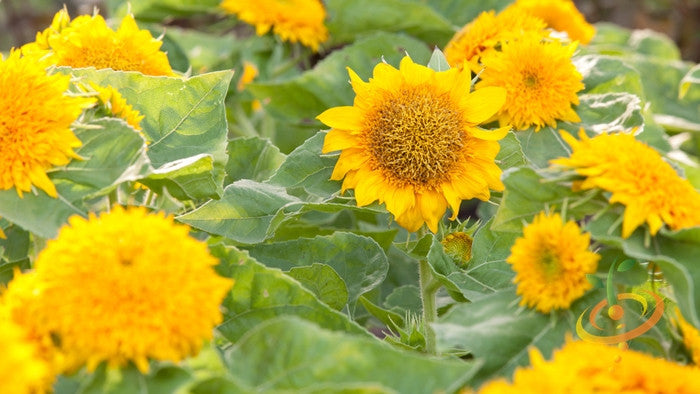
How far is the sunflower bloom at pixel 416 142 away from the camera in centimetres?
112

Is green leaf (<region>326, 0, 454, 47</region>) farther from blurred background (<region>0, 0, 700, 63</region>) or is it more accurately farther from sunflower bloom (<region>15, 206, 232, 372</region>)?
blurred background (<region>0, 0, 700, 63</region>)

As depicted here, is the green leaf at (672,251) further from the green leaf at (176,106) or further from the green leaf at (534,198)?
the green leaf at (176,106)

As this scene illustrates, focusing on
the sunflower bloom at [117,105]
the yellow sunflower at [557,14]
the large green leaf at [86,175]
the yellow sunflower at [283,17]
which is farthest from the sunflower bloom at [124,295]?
the yellow sunflower at [283,17]

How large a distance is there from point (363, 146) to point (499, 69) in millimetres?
242

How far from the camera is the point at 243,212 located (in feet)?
3.86

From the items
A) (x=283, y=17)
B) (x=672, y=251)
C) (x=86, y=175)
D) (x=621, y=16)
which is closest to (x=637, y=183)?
(x=672, y=251)

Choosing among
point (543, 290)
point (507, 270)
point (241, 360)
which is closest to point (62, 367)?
point (241, 360)

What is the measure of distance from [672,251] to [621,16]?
3.10m

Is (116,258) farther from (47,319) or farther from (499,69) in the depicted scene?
(499,69)

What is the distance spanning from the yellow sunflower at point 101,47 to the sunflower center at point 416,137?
356 mm

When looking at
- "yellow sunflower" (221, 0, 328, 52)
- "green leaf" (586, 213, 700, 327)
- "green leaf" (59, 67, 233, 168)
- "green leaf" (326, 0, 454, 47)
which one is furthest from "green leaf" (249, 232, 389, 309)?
"green leaf" (326, 0, 454, 47)

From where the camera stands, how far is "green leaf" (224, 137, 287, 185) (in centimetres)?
141

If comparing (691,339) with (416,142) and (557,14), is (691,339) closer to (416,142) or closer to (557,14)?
(416,142)

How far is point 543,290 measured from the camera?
0.90 metres
